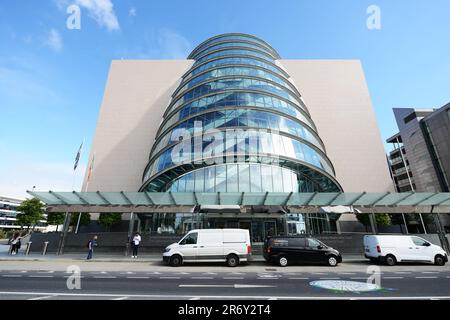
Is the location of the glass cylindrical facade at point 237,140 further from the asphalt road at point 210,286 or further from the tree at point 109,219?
the asphalt road at point 210,286

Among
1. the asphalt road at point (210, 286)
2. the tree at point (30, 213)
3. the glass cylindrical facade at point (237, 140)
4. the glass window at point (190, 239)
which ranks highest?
the glass cylindrical facade at point (237, 140)

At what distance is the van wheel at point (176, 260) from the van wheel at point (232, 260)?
122 inches

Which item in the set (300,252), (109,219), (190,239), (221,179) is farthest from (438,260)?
(109,219)

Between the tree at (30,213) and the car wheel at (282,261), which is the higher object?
the tree at (30,213)

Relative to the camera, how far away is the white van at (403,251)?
15.7 m

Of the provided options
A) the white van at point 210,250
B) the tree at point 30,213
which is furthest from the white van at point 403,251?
the tree at point 30,213

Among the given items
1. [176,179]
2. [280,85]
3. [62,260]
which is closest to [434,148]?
[280,85]

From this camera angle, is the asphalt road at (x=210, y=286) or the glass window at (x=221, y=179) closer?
the asphalt road at (x=210, y=286)

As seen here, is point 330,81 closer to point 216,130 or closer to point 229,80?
point 229,80

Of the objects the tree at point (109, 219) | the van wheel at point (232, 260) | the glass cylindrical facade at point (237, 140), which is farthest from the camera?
the tree at point (109, 219)

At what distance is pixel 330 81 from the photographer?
4856 cm

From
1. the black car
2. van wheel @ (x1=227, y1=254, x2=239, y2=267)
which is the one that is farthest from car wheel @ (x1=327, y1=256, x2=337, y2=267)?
van wheel @ (x1=227, y1=254, x2=239, y2=267)

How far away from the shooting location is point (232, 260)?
14992 mm

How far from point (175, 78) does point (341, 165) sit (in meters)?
36.3
